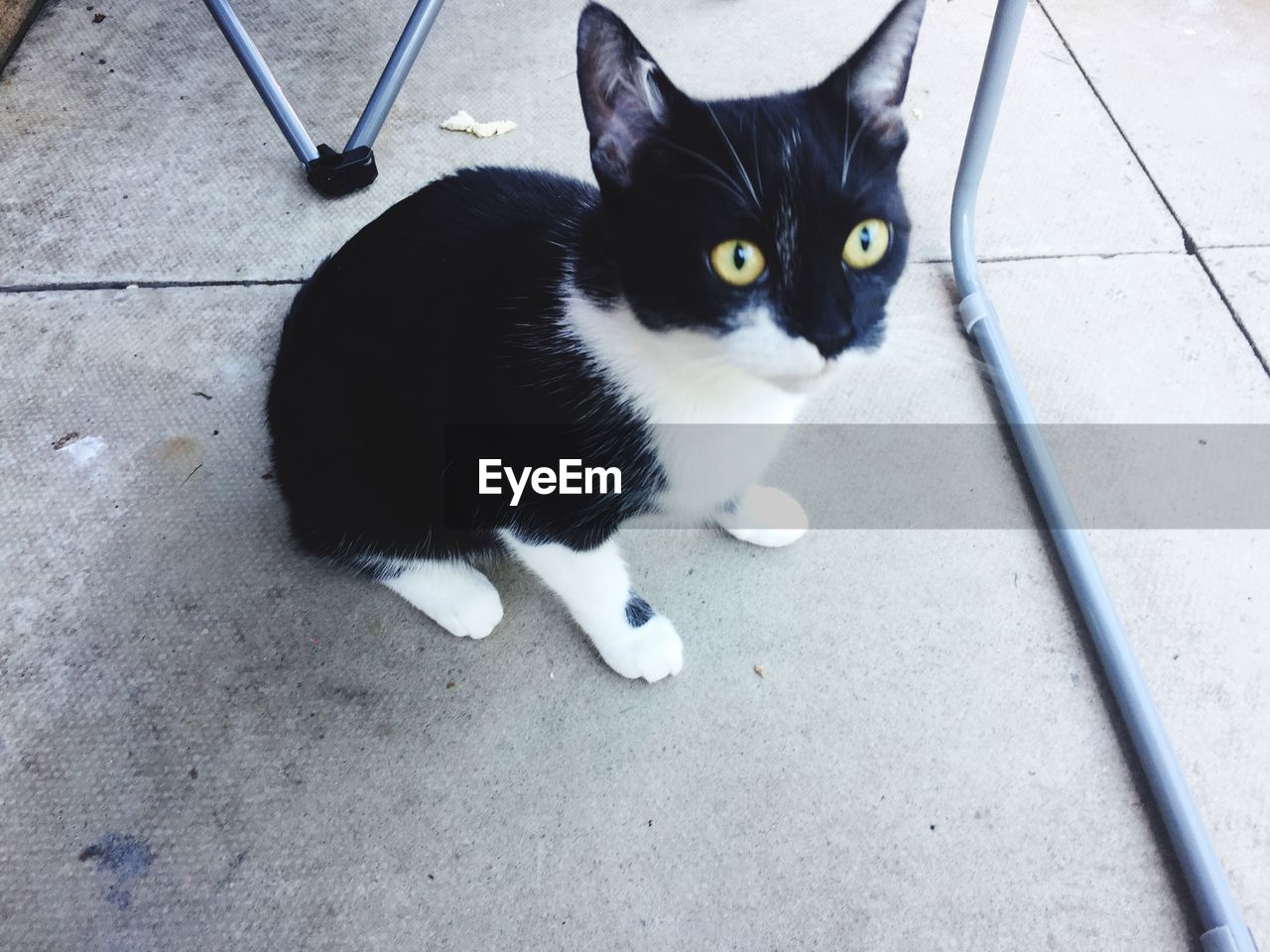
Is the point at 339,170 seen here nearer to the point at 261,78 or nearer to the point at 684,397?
the point at 261,78

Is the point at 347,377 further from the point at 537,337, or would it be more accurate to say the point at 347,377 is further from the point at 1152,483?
the point at 1152,483

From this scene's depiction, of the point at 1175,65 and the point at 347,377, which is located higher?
the point at 1175,65

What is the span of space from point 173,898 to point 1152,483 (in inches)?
64.7

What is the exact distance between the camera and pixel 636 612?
1.25 metres

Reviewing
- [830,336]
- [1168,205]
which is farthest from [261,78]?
[1168,205]

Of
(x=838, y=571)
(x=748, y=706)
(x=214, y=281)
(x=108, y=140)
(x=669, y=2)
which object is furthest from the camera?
(x=669, y=2)

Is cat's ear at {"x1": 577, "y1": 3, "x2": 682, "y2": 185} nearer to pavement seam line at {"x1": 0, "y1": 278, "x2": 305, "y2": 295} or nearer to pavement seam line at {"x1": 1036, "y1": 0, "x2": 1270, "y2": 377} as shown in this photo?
pavement seam line at {"x1": 0, "y1": 278, "x2": 305, "y2": 295}

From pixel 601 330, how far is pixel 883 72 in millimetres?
404

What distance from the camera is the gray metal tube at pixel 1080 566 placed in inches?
40.7

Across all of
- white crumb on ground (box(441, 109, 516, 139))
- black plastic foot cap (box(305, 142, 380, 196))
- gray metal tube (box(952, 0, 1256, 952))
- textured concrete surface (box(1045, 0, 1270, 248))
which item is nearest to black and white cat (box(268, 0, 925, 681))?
gray metal tube (box(952, 0, 1256, 952))

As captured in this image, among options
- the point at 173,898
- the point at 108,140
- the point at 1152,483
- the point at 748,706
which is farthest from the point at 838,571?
the point at 108,140

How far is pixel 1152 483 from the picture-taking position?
143cm

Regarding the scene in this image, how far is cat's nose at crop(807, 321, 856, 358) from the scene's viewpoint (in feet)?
2.57

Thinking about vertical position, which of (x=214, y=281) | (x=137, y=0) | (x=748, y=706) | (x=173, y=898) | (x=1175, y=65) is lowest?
(x=173, y=898)
